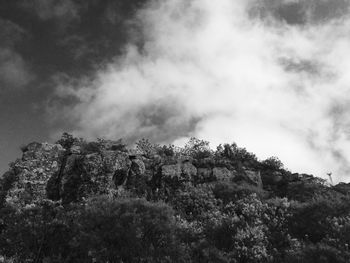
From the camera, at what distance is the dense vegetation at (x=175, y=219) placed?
2848 cm

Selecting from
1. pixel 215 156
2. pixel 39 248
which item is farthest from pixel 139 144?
pixel 39 248

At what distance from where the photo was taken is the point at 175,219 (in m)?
33.9

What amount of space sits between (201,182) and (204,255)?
671 inches

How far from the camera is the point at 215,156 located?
54.9 m

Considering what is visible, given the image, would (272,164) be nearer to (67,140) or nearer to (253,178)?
(253,178)

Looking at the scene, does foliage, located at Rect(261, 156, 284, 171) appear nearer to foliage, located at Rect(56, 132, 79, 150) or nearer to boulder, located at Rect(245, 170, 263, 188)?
boulder, located at Rect(245, 170, 263, 188)

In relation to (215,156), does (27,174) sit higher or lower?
lower

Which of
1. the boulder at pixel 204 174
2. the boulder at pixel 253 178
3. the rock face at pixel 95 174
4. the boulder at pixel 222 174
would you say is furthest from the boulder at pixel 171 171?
the boulder at pixel 253 178

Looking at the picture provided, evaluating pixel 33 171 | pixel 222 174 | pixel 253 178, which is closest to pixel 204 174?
pixel 222 174

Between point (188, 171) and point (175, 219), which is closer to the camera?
point (175, 219)

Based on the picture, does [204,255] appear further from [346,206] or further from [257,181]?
[257,181]

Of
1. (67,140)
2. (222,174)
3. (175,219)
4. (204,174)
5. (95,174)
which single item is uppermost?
(67,140)

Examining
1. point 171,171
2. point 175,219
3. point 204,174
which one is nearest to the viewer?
point 175,219

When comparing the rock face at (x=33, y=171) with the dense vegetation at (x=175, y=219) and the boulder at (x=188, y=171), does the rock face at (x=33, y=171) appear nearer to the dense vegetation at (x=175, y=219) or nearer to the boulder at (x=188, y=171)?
the dense vegetation at (x=175, y=219)
